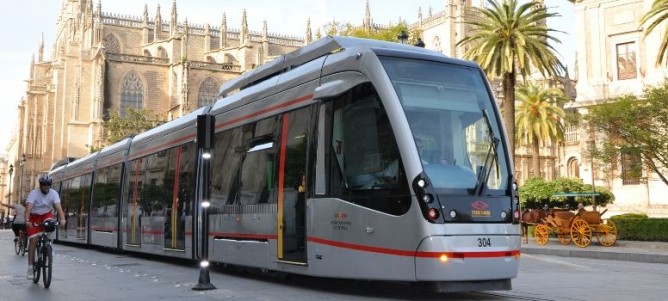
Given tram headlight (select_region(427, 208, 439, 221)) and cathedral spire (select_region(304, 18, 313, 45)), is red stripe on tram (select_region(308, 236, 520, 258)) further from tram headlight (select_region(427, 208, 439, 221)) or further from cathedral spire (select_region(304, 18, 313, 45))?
cathedral spire (select_region(304, 18, 313, 45))

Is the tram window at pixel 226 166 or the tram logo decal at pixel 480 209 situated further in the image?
the tram window at pixel 226 166

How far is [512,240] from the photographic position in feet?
24.7

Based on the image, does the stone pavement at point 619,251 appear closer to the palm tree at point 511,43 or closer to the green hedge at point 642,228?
the green hedge at point 642,228

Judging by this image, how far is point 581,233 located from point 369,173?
47.4 ft

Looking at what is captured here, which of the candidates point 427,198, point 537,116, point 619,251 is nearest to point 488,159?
point 427,198

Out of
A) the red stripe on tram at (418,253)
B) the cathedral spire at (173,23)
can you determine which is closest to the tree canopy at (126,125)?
the cathedral spire at (173,23)

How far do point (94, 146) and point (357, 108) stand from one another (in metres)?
54.8

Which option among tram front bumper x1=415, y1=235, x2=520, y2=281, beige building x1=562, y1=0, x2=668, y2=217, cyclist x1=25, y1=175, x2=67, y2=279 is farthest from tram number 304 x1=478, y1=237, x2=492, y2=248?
beige building x1=562, y1=0, x2=668, y2=217

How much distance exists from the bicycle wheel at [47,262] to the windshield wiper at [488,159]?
6.12m

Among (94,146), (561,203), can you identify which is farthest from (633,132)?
(94,146)

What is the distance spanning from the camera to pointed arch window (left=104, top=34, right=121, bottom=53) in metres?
75.5

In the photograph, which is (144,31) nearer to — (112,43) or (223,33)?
(112,43)

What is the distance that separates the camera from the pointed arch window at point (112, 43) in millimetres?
75500

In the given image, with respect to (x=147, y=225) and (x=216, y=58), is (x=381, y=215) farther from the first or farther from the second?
(x=216, y=58)
